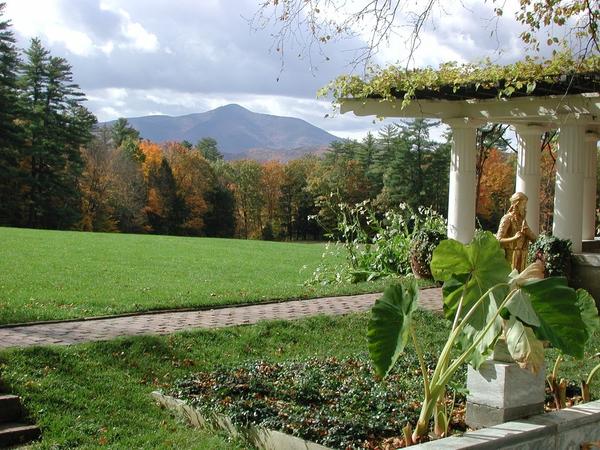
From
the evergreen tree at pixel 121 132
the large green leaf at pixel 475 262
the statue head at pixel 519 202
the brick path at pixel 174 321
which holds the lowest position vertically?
the brick path at pixel 174 321

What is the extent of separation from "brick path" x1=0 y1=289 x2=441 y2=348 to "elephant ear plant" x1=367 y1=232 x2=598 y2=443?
4531mm

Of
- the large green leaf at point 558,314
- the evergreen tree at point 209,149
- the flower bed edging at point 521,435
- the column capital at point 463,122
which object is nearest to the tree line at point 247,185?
the evergreen tree at point 209,149

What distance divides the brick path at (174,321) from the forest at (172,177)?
26.7 metres

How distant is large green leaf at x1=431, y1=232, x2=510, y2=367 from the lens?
501 centimetres

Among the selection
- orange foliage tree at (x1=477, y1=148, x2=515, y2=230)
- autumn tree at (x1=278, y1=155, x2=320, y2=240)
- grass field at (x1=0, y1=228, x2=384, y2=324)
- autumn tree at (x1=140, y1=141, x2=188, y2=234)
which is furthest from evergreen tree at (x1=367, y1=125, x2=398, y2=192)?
grass field at (x1=0, y1=228, x2=384, y2=324)

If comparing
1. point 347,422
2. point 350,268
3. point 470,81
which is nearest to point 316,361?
point 347,422

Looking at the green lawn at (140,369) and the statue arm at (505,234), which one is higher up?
the statue arm at (505,234)

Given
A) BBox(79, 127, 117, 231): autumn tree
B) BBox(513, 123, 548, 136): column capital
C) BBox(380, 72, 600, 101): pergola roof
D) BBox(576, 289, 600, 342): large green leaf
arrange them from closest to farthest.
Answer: BBox(576, 289, 600, 342): large green leaf < BBox(380, 72, 600, 101): pergola roof < BBox(513, 123, 548, 136): column capital < BBox(79, 127, 117, 231): autumn tree

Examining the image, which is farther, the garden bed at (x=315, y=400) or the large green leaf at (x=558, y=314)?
the garden bed at (x=315, y=400)

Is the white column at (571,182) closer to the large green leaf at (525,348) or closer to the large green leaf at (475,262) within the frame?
the large green leaf at (475,262)

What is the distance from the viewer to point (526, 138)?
14461mm

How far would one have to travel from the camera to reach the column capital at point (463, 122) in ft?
44.6

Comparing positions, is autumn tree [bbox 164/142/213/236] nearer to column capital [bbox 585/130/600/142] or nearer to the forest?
the forest

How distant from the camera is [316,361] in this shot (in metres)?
7.93
